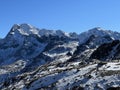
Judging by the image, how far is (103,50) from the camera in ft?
440

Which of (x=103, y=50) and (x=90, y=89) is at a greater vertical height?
(x=103, y=50)

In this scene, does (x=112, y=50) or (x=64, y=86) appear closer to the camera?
(x=64, y=86)

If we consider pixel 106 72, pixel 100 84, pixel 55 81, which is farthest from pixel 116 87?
pixel 55 81

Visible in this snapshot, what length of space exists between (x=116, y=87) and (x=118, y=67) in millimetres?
13734

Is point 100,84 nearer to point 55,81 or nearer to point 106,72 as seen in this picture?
point 106,72

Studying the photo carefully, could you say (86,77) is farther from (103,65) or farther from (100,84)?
(103,65)

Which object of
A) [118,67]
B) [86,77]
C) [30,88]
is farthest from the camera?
[30,88]

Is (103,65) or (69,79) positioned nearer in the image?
(69,79)

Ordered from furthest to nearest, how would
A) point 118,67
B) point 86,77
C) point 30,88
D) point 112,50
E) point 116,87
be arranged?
point 112,50 → point 30,88 → point 118,67 → point 86,77 → point 116,87

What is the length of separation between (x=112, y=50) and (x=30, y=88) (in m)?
64.9

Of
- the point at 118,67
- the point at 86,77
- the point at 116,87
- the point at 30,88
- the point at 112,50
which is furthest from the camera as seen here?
the point at 112,50

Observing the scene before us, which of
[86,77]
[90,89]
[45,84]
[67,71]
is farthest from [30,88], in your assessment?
[90,89]

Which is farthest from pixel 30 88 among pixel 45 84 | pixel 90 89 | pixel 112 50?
pixel 112 50

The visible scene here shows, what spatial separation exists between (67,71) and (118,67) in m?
12.1
